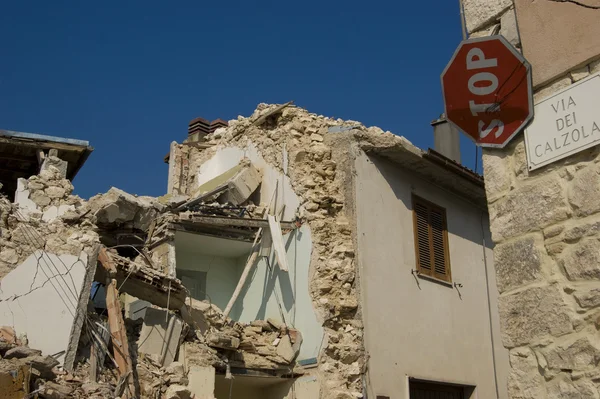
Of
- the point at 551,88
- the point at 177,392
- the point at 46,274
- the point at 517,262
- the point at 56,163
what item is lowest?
the point at 177,392

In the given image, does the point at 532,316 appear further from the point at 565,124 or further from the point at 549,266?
the point at 565,124

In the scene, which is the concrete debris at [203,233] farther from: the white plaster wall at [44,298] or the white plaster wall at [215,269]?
the white plaster wall at [215,269]

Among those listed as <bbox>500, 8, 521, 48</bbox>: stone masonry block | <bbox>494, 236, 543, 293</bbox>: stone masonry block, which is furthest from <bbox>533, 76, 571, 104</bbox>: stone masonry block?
<bbox>494, 236, 543, 293</bbox>: stone masonry block

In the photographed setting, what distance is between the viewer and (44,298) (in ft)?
26.2

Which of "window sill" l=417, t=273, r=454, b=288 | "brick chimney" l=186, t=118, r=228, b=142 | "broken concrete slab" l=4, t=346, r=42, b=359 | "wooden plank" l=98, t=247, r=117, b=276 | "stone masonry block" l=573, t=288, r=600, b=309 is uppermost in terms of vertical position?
"brick chimney" l=186, t=118, r=228, b=142

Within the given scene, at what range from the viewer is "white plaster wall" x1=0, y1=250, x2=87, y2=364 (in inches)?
307

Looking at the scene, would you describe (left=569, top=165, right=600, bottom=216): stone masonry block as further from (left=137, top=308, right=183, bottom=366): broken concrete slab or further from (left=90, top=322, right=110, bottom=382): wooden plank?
(left=137, top=308, right=183, bottom=366): broken concrete slab

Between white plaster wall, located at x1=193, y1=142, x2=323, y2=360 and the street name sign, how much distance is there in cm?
700

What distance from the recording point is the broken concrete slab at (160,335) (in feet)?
30.8

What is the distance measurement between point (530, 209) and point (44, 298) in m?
5.82

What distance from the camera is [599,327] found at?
3.72m

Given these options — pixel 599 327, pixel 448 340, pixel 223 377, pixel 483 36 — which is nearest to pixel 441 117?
pixel 448 340

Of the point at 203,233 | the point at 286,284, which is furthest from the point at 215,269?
the point at 286,284

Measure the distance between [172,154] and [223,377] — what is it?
618 centimetres
